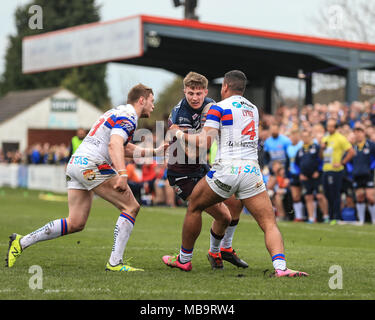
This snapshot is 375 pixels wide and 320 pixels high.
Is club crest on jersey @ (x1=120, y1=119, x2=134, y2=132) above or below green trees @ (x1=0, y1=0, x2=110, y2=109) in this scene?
below

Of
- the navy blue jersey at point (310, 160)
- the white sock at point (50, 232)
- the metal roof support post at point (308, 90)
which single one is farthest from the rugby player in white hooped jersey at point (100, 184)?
the metal roof support post at point (308, 90)

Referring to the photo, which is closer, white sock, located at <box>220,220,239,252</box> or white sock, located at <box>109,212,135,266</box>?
white sock, located at <box>109,212,135,266</box>

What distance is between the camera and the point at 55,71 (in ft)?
236

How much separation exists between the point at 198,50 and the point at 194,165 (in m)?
20.8

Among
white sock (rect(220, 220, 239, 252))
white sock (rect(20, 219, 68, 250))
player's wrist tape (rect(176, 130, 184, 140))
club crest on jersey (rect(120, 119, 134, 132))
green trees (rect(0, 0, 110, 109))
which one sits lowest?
white sock (rect(220, 220, 239, 252))

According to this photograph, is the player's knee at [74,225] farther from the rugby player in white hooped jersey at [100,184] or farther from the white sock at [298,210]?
the white sock at [298,210]

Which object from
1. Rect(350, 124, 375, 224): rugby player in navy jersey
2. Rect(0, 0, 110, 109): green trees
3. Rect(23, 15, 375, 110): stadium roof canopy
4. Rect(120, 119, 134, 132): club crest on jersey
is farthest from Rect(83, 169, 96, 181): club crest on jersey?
Rect(0, 0, 110, 109): green trees

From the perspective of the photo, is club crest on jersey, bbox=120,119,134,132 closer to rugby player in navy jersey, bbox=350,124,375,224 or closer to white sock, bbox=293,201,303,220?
rugby player in navy jersey, bbox=350,124,375,224

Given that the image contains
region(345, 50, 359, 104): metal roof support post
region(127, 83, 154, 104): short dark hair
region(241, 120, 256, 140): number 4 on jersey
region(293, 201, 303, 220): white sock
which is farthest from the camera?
region(345, 50, 359, 104): metal roof support post

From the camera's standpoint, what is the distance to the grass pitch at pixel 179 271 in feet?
21.3

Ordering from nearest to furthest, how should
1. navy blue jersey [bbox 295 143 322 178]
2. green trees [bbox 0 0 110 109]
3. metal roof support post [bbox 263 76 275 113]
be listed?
navy blue jersey [bbox 295 143 322 178] < metal roof support post [bbox 263 76 275 113] < green trees [bbox 0 0 110 109]

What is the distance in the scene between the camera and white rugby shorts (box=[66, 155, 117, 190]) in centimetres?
789

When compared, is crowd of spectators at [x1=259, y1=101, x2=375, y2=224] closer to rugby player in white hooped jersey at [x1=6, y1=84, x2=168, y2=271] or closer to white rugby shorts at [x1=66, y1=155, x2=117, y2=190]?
rugby player in white hooped jersey at [x1=6, y1=84, x2=168, y2=271]

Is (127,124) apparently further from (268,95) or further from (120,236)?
(268,95)
